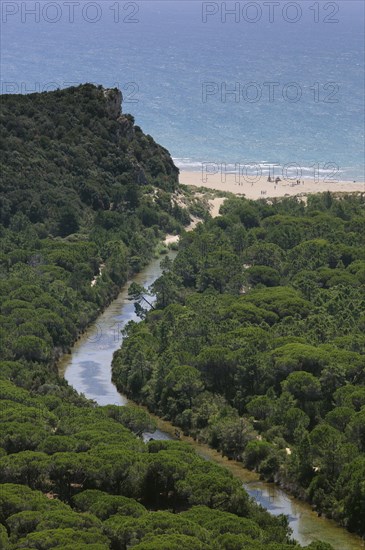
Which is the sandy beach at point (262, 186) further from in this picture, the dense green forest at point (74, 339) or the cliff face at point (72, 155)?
the dense green forest at point (74, 339)

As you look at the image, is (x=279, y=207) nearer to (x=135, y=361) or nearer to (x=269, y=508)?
(x=135, y=361)

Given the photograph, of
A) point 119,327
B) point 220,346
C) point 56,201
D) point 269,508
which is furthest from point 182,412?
point 56,201

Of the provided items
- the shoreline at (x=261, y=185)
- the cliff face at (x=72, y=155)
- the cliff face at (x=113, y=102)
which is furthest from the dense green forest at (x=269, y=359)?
the shoreline at (x=261, y=185)

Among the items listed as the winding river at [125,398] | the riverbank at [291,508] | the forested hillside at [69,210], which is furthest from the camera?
the forested hillside at [69,210]

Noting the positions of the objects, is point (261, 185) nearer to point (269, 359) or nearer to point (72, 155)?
point (72, 155)

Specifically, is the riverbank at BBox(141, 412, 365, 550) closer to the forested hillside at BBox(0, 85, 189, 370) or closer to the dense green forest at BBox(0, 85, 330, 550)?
the dense green forest at BBox(0, 85, 330, 550)

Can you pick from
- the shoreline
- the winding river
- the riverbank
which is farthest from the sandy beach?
the riverbank

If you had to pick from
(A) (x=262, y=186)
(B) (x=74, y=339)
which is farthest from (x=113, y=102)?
(B) (x=74, y=339)

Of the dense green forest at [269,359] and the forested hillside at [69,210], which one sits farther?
the forested hillside at [69,210]
